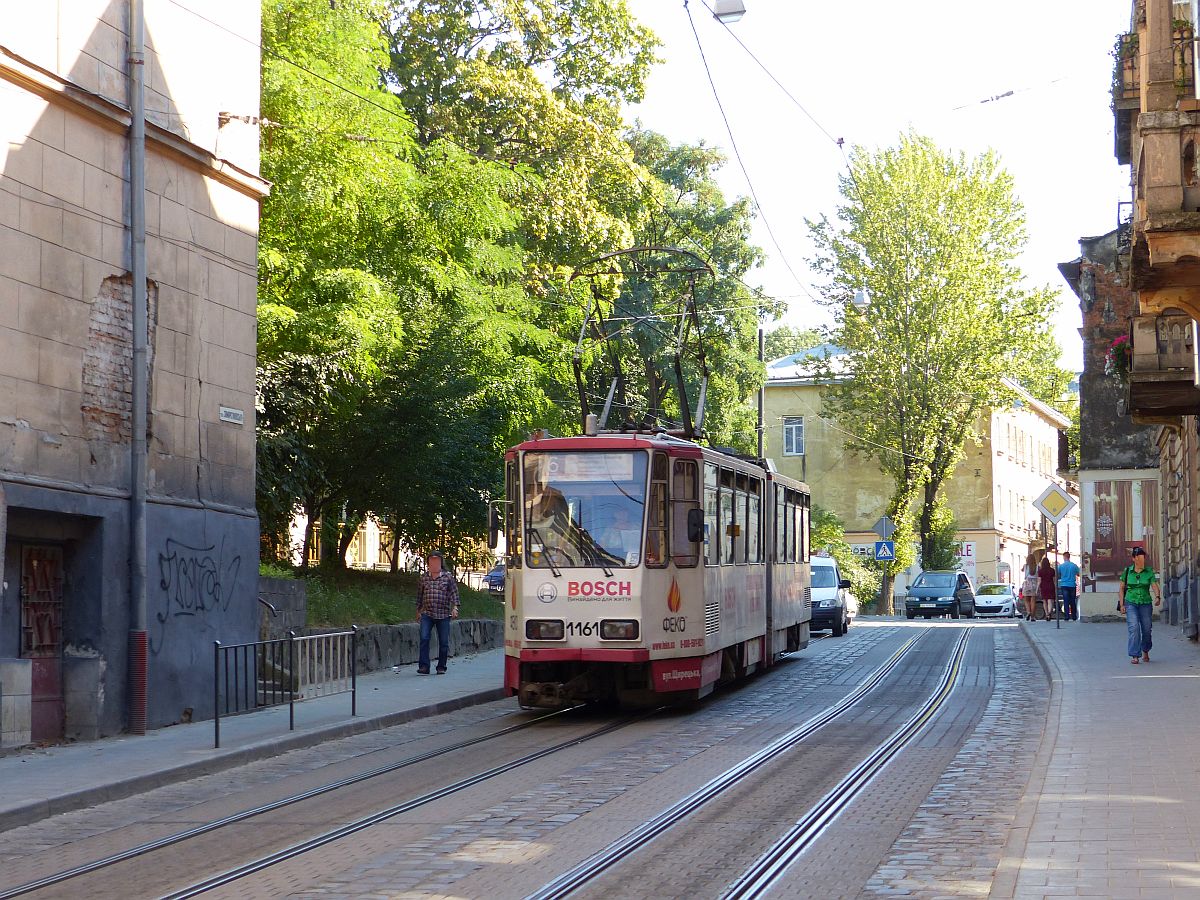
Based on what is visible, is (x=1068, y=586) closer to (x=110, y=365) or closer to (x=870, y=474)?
(x=110, y=365)

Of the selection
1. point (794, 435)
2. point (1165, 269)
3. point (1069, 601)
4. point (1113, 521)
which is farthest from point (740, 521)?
point (794, 435)

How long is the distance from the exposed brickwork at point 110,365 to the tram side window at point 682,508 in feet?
18.5

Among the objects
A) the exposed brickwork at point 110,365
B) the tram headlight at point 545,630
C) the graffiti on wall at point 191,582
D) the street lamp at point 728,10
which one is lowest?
the tram headlight at point 545,630

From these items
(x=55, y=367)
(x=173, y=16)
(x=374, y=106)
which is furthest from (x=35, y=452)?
(x=374, y=106)

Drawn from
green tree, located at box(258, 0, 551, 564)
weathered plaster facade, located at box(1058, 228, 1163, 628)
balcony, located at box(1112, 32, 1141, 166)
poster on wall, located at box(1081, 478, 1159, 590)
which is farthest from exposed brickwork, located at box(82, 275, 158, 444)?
poster on wall, located at box(1081, 478, 1159, 590)

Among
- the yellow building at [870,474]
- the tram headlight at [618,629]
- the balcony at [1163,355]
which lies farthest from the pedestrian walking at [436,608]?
the yellow building at [870,474]

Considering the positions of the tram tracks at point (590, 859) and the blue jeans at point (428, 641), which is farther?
the blue jeans at point (428, 641)

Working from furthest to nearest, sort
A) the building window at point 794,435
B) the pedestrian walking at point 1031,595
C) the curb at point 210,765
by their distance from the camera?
1. the building window at point 794,435
2. the pedestrian walking at point 1031,595
3. the curb at point 210,765

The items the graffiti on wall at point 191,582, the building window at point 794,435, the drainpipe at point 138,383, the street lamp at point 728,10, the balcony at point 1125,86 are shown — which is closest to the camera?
the drainpipe at point 138,383

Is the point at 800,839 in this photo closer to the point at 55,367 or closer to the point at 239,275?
the point at 55,367

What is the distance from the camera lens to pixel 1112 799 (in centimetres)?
989

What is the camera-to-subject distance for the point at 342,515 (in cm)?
2892

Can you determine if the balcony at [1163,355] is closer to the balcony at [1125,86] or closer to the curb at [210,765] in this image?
the balcony at [1125,86]

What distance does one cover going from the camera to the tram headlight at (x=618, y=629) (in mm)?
16422
